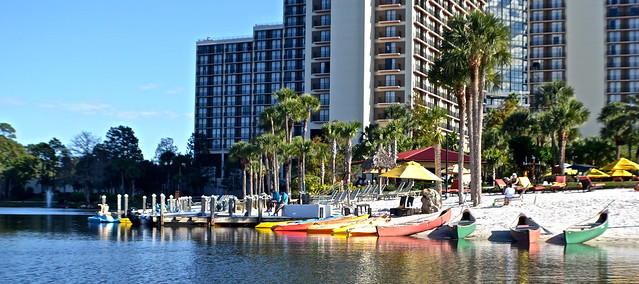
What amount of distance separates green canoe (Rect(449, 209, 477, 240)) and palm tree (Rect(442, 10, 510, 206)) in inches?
228

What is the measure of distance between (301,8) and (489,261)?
11790 centimetres

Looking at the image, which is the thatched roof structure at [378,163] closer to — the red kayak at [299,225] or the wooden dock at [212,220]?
the wooden dock at [212,220]

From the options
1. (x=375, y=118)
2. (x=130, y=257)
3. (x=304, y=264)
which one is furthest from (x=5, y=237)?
(x=375, y=118)

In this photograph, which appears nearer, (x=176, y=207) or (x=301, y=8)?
(x=176, y=207)

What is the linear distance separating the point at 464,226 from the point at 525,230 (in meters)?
3.20

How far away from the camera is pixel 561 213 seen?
37.8 m

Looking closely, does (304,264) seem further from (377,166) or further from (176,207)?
(176,207)

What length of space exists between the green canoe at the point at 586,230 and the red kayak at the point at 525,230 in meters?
1.34

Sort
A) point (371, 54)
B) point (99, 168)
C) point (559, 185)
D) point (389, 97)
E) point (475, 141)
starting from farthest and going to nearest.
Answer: point (99, 168) < point (371, 54) < point (389, 97) < point (559, 185) < point (475, 141)

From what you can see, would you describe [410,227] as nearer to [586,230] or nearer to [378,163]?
[586,230]

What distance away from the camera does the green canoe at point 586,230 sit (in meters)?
32.3

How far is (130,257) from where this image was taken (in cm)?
3006

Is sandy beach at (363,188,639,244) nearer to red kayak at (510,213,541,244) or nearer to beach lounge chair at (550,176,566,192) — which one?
red kayak at (510,213,541,244)

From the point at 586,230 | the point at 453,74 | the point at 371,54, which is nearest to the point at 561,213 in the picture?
the point at 586,230
